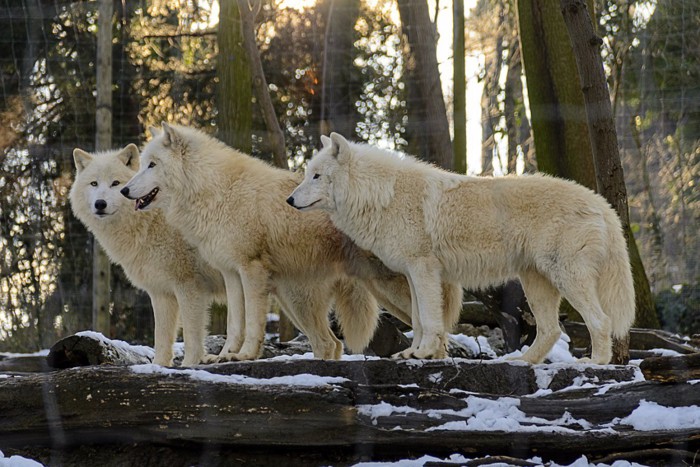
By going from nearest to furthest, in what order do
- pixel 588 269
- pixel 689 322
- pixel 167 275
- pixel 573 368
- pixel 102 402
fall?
pixel 102 402, pixel 573 368, pixel 588 269, pixel 167 275, pixel 689 322

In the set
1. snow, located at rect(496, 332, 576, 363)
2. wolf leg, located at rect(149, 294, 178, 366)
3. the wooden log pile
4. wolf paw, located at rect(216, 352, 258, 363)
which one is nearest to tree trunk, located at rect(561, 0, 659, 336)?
snow, located at rect(496, 332, 576, 363)

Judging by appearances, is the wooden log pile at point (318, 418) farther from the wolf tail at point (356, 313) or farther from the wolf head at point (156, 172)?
the wolf head at point (156, 172)

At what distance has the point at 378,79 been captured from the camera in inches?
471

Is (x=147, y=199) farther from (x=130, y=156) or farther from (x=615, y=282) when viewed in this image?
(x=615, y=282)

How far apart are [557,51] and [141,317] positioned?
Answer: 6242 mm

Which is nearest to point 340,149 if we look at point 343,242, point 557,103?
point 343,242

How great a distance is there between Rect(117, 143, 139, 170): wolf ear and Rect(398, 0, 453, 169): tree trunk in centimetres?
447

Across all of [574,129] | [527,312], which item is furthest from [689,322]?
[527,312]

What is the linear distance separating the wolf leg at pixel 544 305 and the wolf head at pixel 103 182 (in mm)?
3018

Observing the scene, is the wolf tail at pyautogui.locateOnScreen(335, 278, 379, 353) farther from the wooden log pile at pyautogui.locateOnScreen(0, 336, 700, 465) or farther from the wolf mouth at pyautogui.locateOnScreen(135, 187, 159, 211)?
the wooden log pile at pyautogui.locateOnScreen(0, 336, 700, 465)

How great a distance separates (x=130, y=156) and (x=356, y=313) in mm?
2157

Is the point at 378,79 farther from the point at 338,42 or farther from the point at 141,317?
the point at 141,317

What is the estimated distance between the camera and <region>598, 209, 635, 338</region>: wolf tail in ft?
17.8

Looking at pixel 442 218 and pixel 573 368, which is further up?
pixel 442 218
